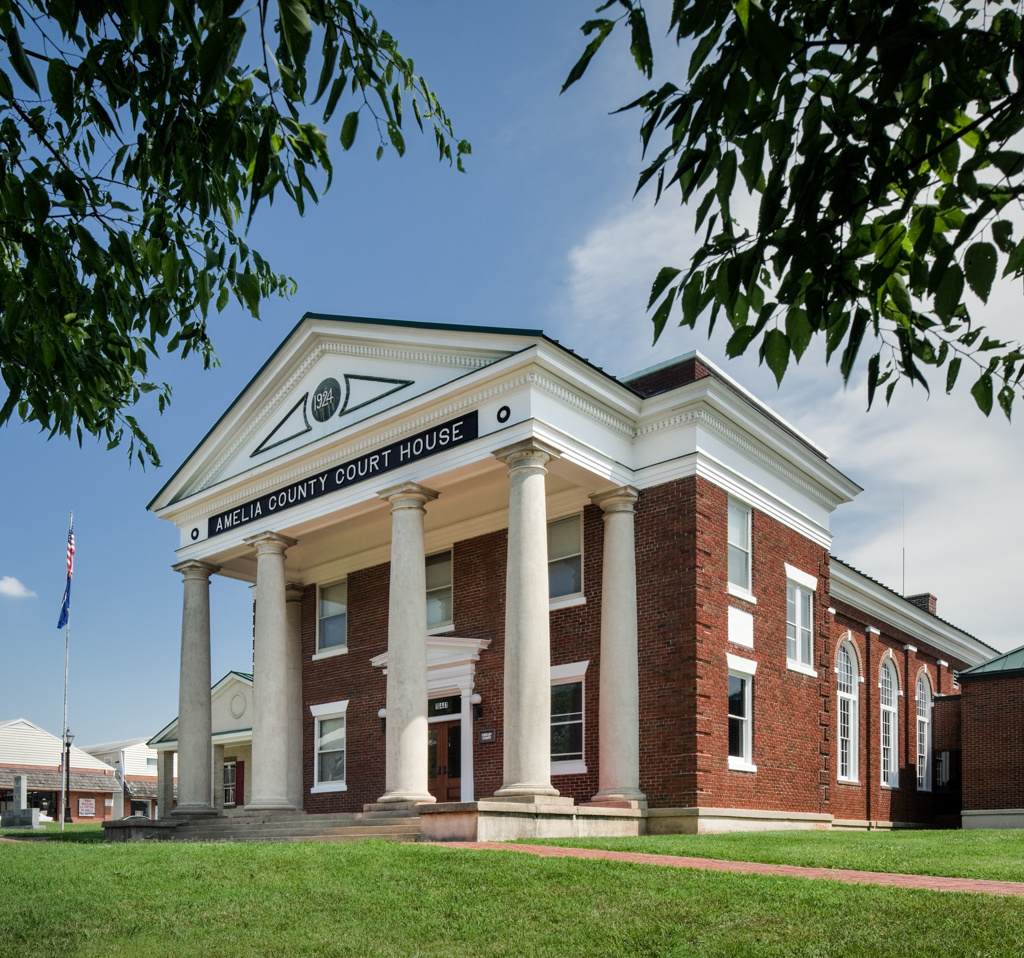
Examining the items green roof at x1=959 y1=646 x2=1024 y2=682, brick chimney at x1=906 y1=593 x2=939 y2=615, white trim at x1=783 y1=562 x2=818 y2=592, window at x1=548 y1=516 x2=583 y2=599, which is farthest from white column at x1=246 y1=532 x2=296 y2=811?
brick chimney at x1=906 y1=593 x2=939 y2=615

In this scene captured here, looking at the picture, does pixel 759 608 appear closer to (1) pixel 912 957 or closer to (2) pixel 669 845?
(2) pixel 669 845

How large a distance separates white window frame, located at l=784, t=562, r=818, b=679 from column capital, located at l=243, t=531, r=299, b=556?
10.5 meters

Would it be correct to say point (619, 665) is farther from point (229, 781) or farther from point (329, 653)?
point (229, 781)

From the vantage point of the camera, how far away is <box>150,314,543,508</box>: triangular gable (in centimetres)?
2003

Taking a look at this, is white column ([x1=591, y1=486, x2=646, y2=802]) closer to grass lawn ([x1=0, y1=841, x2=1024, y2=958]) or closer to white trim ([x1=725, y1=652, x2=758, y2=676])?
white trim ([x1=725, y1=652, x2=758, y2=676])

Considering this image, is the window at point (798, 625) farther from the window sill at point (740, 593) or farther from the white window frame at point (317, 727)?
the white window frame at point (317, 727)

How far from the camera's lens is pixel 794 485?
23.3m

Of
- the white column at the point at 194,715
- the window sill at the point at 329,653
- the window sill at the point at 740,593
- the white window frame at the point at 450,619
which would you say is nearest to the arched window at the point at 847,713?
the window sill at the point at 740,593

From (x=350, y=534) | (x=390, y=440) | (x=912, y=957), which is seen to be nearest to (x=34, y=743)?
(x=350, y=534)

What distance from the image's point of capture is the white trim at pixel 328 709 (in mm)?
26219

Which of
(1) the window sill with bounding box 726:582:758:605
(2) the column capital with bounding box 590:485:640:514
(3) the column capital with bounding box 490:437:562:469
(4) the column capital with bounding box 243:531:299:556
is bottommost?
(1) the window sill with bounding box 726:582:758:605

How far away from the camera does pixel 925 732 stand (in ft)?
107

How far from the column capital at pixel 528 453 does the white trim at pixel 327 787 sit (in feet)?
36.5

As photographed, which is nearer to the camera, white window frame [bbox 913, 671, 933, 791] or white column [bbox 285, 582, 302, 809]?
white column [bbox 285, 582, 302, 809]
